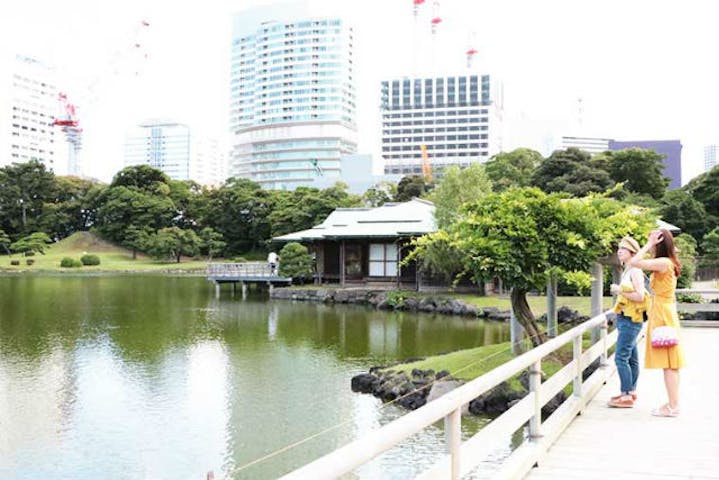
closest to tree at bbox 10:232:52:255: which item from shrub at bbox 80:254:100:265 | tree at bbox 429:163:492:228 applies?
shrub at bbox 80:254:100:265

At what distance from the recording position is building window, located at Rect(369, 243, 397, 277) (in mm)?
27344

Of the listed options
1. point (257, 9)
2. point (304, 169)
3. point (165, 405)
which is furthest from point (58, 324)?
point (257, 9)

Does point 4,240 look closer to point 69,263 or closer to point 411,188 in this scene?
point 69,263

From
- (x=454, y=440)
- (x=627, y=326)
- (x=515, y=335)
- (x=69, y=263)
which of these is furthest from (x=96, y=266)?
(x=454, y=440)

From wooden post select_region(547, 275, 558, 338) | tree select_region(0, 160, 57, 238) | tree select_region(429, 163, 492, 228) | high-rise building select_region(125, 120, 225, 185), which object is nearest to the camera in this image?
wooden post select_region(547, 275, 558, 338)

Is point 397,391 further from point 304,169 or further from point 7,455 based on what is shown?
point 304,169

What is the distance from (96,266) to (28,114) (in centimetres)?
8351

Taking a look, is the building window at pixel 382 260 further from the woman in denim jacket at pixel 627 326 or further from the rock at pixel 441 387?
the woman in denim jacket at pixel 627 326

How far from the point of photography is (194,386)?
11.0 m

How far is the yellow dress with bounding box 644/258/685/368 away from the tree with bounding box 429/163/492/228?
18520 millimetres

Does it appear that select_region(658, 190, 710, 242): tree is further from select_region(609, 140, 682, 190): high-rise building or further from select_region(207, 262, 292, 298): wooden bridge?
select_region(609, 140, 682, 190): high-rise building

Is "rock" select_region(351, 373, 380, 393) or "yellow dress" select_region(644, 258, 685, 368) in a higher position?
"yellow dress" select_region(644, 258, 685, 368)

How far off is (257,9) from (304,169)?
37.5 m

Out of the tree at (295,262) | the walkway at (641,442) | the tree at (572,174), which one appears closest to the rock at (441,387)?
the walkway at (641,442)
